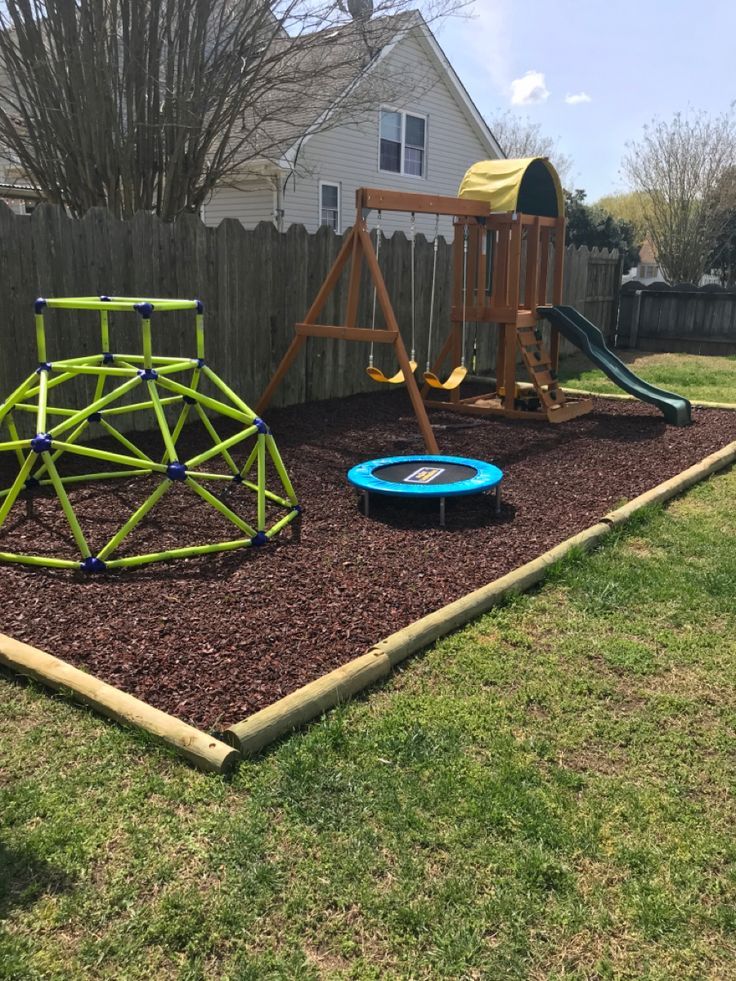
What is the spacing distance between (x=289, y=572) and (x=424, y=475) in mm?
1686

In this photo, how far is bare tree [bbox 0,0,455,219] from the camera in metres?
7.90

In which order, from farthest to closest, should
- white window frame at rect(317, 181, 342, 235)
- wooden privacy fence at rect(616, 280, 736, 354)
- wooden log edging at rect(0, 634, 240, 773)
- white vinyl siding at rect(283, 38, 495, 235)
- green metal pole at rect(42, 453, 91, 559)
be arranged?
white window frame at rect(317, 181, 342, 235)
white vinyl siding at rect(283, 38, 495, 235)
wooden privacy fence at rect(616, 280, 736, 354)
green metal pole at rect(42, 453, 91, 559)
wooden log edging at rect(0, 634, 240, 773)

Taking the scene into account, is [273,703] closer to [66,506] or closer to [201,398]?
[66,506]

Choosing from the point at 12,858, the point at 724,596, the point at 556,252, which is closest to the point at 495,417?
the point at 556,252

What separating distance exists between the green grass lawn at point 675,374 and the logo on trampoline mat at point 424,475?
19.0 ft

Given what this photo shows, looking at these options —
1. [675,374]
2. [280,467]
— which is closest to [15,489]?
[280,467]

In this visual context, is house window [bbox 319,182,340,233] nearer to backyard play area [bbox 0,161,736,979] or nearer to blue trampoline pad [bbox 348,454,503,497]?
backyard play area [bbox 0,161,736,979]

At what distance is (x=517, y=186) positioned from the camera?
8773 millimetres

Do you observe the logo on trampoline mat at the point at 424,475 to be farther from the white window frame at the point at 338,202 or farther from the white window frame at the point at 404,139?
the white window frame at the point at 404,139

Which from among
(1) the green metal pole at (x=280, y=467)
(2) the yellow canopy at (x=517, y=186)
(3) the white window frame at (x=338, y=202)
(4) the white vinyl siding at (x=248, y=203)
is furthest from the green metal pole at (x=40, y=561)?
(3) the white window frame at (x=338, y=202)

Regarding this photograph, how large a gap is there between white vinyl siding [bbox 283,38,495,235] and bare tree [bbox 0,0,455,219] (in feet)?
23.0

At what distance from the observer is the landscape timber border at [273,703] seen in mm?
2832

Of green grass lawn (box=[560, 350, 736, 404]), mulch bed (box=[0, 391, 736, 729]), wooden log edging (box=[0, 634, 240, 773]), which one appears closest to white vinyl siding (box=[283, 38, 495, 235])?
green grass lawn (box=[560, 350, 736, 404])

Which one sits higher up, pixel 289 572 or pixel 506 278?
pixel 506 278
